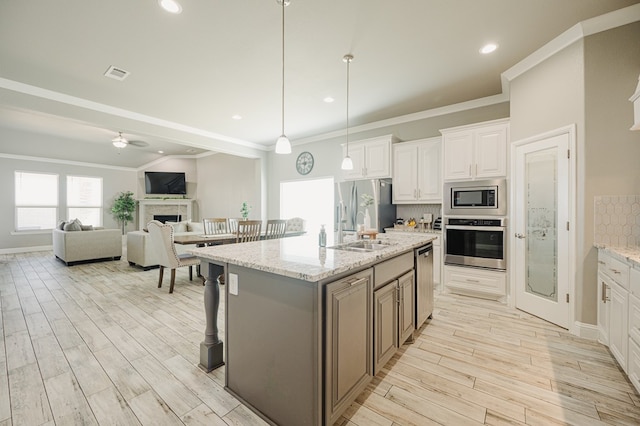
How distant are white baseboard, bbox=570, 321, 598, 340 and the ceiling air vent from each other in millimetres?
5708

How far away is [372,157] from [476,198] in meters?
1.82

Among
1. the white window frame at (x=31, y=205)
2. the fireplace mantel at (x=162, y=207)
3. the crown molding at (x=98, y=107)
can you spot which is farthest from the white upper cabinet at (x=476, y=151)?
the white window frame at (x=31, y=205)

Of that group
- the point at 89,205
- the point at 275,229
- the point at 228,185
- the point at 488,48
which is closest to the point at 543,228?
the point at 488,48

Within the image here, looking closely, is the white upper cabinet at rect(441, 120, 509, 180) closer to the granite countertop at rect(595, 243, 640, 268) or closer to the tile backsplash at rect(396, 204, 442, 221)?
the tile backsplash at rect(396, 204, 442, 221)

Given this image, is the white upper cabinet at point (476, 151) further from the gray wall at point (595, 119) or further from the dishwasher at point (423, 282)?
the dishwasher at point (423, 282)

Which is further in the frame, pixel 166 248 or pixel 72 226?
pixel 72 226

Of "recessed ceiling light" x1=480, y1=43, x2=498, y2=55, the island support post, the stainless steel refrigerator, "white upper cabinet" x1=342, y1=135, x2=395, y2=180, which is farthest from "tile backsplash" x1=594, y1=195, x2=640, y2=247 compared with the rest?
the island support post

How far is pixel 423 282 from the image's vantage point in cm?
268

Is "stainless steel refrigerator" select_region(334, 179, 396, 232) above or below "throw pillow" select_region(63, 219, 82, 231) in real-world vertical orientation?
above

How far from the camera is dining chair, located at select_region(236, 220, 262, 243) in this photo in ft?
13.4

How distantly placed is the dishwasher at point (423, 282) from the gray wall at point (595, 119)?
53.8 inches

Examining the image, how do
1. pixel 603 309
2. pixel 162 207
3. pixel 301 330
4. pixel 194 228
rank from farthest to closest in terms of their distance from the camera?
pixel 162 207, pixel 194 228, pixel 603 309, pixel 301 330

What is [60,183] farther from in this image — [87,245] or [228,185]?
[228,185]

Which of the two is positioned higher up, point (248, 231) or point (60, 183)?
point (60, 183)
